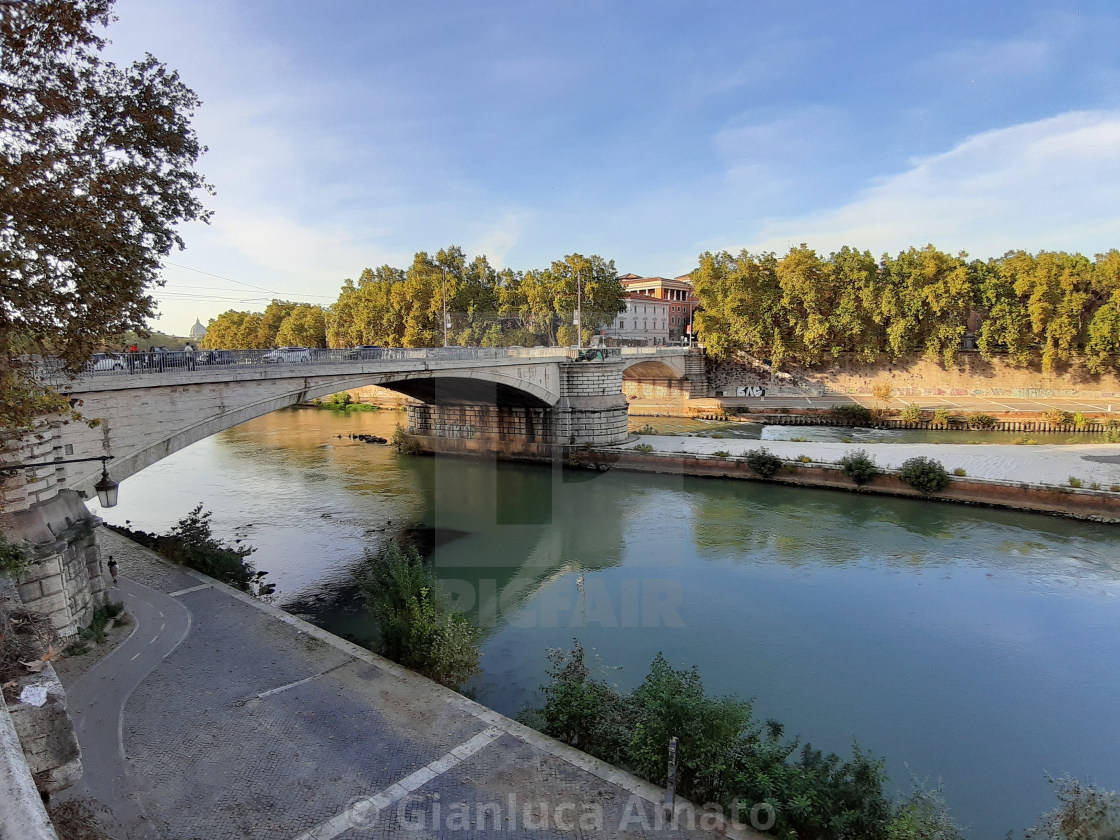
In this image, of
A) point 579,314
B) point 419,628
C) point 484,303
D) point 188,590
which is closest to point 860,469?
point 579,314

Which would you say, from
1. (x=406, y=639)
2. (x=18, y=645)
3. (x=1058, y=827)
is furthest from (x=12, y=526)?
(x=1058, y=827)

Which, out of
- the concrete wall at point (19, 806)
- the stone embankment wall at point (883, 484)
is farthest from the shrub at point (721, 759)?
the stone embankment wall at point (883, 484)

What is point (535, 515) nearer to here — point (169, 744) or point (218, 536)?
point (218, 536)

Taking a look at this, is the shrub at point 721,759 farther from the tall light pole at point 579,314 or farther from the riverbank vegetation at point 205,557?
the tall light pole at point 579,314

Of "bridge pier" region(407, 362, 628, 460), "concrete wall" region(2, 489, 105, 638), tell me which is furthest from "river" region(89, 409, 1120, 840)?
"concrete wall" region(2, 489, 105, 638)

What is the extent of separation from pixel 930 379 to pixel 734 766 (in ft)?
136

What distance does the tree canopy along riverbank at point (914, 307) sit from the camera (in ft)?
116

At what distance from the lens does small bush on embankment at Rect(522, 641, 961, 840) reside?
4703 mm

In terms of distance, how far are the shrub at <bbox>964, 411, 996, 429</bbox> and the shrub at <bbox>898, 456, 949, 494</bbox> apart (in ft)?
44.8

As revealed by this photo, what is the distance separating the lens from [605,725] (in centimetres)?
609

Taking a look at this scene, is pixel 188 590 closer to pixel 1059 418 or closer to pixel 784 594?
pixel 784 594

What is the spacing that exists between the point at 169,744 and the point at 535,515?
13.2m

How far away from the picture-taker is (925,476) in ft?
58.9

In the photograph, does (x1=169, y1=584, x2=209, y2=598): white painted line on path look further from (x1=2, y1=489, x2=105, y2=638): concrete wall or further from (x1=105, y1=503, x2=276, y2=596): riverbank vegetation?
(x1=2, y1=489, x2=105, y2=638): concrete wall
